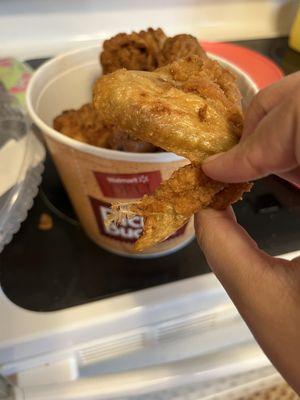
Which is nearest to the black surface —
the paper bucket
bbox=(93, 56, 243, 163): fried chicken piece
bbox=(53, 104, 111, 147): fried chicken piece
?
the paper bucket

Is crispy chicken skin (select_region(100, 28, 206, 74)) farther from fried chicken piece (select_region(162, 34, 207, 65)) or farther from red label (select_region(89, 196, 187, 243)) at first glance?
red label (select_region(89, 196, 187, 243))

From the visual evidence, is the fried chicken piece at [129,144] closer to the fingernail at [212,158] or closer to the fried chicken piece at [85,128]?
the fried chicken piece at [85,128]

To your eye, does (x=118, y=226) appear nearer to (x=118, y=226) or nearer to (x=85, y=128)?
(x=118, y=226)

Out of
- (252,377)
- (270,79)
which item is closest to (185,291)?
(252,377)

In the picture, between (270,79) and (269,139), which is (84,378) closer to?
(269,139)

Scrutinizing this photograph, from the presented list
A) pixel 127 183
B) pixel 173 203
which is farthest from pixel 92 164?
pixel 173 203

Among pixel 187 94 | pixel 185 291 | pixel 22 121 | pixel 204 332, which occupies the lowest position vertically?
pixel 204 332
